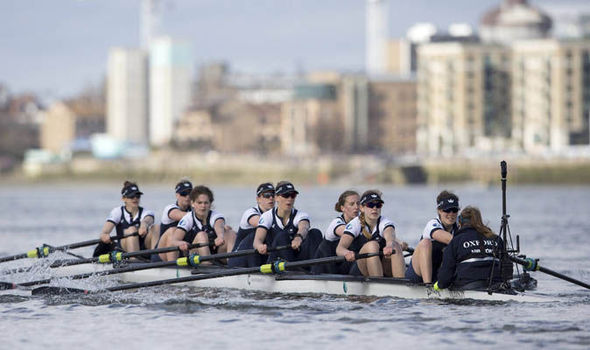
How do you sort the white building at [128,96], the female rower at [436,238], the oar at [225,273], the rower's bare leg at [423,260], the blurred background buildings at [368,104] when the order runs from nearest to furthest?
the female rower at [436,238]
the rower's bare leg at [423,260]
the oar at [225,273]
the blurred background buildings at [368,104]
the white building at [128,96]

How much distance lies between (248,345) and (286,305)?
2546 mm

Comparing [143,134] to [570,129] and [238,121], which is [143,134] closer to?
[238,121]

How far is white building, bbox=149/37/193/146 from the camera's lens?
6432 inches

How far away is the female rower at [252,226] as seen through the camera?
17.4 m

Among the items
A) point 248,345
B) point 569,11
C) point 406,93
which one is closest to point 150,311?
point 248,345

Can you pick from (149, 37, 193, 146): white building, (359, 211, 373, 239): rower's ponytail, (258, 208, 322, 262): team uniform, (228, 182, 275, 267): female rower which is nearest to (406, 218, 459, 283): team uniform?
(359, 211, 373, 239): rower's ponytail

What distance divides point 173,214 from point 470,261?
5.25m

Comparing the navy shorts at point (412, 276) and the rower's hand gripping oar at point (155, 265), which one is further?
the rower's hand gripping oar at point (155, 265)

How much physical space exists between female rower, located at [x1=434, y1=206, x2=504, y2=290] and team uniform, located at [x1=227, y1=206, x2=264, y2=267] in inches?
121

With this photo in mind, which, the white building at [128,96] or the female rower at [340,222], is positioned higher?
the white building at [128,96]

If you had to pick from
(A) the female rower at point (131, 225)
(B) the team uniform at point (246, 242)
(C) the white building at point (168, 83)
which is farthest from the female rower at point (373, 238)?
(C) the white building at point (168, 83)

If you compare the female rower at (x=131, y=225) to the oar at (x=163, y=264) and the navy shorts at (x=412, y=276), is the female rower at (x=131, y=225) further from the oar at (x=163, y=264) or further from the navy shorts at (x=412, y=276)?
the navy shorts at (x=412, y=276)

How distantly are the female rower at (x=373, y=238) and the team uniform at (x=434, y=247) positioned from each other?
303 mm

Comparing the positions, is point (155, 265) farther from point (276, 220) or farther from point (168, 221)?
point (276, 220)
